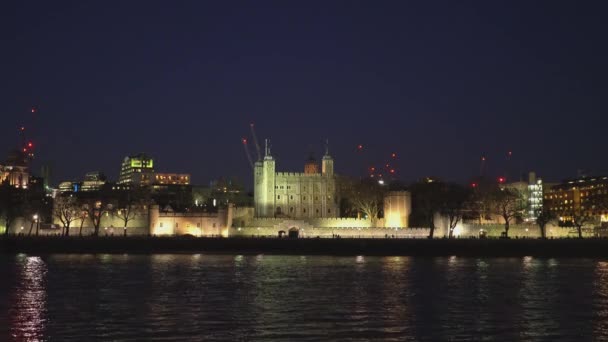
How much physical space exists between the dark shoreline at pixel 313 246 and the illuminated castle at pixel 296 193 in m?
39.6

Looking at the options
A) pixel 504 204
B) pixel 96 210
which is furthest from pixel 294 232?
pixel 504 204

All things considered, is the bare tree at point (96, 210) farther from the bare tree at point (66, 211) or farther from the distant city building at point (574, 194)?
the distant city building at point (574, 194)

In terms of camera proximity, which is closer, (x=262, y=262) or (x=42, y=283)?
(x=42, y=283)

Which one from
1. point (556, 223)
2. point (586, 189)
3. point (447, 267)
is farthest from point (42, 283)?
point (586, 189)

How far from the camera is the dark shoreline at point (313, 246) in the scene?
87.5 metres

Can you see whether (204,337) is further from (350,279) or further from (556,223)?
(556,223)

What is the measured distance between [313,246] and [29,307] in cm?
5771

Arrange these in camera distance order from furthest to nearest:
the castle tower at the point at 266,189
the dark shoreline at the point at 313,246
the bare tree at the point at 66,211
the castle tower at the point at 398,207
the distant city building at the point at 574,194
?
1. the distant city building at the point at 574,194
2. the castle tower at the point at 266,189
3. the castle tower at the point at 398,207
4. the bare tree at the point at 66,211
5. the dark shoreline at the point at 313,246

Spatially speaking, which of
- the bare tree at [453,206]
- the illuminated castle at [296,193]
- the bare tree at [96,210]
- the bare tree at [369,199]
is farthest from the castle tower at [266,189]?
the bare tree at [453,206]

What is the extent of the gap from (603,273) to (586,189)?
130m

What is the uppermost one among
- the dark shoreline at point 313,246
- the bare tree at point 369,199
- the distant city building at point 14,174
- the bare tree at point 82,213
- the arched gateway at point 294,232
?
the distant city building at point 14,174

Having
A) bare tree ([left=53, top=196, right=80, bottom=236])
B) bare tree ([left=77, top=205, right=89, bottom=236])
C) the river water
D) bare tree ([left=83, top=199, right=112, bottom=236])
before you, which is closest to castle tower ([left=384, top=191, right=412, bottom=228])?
bare tree ([left=83, top=199, right=112, bottom=236])

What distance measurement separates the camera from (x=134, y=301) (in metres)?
40.2

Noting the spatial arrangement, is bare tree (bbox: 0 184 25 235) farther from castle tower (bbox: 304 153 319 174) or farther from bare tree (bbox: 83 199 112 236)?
castle tower (bbox: 304 153 319 174)
